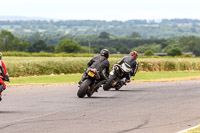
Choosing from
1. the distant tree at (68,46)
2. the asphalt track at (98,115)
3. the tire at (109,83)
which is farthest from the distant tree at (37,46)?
the asphalt track at (98,115)

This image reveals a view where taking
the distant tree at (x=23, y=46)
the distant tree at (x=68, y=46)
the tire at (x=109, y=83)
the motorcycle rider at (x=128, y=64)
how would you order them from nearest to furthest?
1. the tire at (x=109, y=83)
2. the motorcycle rider at (x=128, y=64)
3. the distant tree at (x=68, y=46)
4. the distant tree at (x=23, y=46)

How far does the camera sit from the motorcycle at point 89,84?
18906 mm

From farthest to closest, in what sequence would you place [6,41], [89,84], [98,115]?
[6,41]
[89,84]
[98,115]

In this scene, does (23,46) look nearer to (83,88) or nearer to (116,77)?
(116,77)

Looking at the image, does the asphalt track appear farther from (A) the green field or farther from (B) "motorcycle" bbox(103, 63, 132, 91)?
(A) the green field

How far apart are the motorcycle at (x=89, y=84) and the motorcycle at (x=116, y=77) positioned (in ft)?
10.7

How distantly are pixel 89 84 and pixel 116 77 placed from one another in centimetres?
396

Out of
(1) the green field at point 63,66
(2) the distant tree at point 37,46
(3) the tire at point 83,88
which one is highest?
(3) the tire at point 83,88

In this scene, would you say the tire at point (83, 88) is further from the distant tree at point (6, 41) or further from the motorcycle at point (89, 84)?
the distant tree at point (6, 41)

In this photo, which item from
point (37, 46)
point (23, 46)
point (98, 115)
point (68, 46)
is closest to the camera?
point (98, 115)

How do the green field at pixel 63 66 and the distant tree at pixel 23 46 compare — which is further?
the distant tree at pixel 23 46

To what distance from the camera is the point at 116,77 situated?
23.0 meters

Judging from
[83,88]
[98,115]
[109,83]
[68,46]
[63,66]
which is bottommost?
[68,46]

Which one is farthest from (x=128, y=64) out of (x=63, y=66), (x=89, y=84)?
(x=63, y=66)
